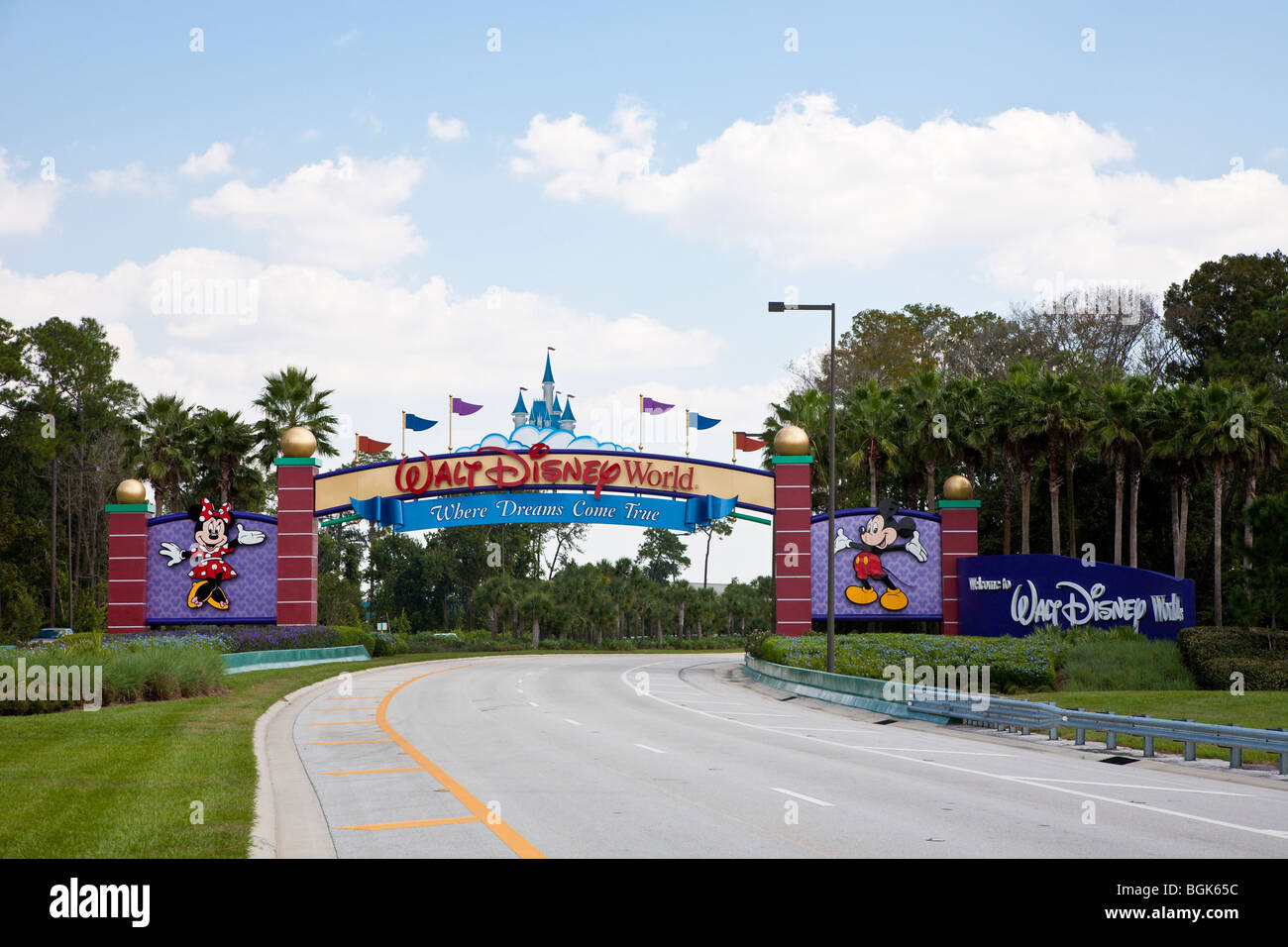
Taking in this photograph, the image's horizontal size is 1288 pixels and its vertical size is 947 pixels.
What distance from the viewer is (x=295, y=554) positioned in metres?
48.5

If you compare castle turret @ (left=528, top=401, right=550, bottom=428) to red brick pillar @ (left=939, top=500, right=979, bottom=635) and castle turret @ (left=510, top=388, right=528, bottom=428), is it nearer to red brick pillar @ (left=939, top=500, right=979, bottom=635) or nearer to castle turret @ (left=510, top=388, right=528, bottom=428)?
castle turret @ (left=510, top=388, right=528, bottom=428)

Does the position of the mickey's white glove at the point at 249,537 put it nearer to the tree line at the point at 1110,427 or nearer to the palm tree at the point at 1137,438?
the tree line at the point at 1110,427

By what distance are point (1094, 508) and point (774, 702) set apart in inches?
1303

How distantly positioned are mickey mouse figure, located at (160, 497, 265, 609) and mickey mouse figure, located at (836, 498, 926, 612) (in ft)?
78.4

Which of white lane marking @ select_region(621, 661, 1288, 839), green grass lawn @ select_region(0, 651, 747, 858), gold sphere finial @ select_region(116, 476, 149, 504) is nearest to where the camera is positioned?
green grass lawn @ select_region(0, 651, 747, 858)

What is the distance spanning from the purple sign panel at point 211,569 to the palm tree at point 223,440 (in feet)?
21.4

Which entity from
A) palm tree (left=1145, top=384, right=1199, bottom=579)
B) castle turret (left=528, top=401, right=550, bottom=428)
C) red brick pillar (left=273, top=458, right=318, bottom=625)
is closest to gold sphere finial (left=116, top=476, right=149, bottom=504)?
red brick pillar (left=273, top=458, right=318, bottom=625)

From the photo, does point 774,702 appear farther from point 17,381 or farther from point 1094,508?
point 17,381

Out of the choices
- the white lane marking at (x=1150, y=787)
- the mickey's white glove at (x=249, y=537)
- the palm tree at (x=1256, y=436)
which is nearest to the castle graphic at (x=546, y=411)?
the mickey's white glove at (x=249, y=537)

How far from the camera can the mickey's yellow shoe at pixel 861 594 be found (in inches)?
1869

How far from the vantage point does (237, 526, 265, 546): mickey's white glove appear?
4881cm

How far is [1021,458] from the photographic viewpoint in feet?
171

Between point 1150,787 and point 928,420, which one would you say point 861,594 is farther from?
point 1150,787
